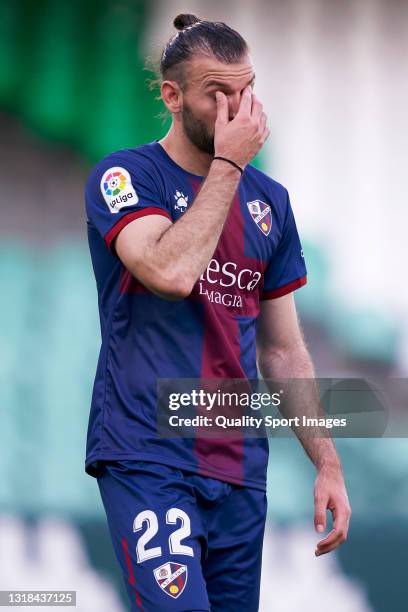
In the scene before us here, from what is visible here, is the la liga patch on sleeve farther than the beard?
No

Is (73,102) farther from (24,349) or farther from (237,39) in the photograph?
(237,39)

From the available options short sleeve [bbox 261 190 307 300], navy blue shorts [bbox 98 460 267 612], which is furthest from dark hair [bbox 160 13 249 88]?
navy blue shorts [bbox 98 460 267 612]

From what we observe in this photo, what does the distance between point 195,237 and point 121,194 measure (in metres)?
0.25

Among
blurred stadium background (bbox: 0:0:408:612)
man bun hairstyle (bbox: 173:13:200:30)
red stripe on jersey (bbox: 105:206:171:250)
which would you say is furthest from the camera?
blurred stadium background (bbox: 0:0:408:612)

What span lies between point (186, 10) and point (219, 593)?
2.48 meters

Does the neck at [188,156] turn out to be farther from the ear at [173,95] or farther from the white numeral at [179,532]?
the white numeral at [179,532]

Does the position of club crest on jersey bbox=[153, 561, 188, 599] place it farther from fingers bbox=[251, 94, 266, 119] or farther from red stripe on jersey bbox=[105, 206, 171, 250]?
fingers bbox=[251, 94, 266, 119]

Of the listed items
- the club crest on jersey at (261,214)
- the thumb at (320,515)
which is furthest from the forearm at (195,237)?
the thumb at (320,515)

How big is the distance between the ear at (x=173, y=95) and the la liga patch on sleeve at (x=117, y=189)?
0.27m

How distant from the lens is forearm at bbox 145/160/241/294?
8.69 feet

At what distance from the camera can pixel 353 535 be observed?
463cm

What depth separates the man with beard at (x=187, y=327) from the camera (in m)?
2.68

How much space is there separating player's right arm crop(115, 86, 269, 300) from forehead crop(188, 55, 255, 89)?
0.48 feet

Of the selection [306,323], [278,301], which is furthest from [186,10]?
[278,301]
